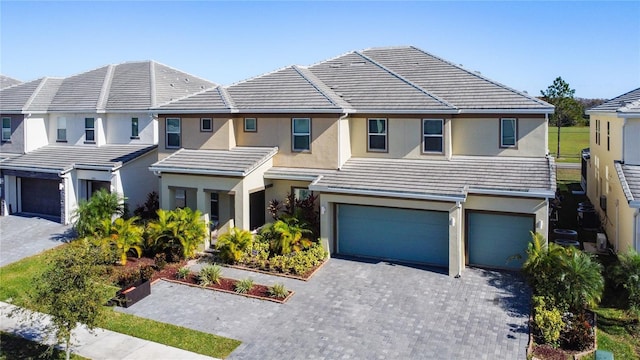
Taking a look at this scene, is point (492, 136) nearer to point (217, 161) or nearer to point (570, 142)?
point (217, 161)

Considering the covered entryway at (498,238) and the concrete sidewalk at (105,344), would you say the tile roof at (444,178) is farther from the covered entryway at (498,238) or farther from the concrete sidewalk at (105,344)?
the concrete sidewalk at (105,344)

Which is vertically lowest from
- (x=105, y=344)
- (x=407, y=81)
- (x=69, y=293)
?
(x=105, y=344)

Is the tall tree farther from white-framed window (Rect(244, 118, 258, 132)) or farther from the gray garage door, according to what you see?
the gray garage door

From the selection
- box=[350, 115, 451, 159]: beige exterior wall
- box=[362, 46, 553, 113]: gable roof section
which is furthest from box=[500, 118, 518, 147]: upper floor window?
box=[350, 115, 451, 159]: beige exterior wall

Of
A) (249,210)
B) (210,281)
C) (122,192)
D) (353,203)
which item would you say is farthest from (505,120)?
(122,192)

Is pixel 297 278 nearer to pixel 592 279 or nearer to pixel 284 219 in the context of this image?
pixel 284 219

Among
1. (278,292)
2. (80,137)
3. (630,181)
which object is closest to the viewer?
(278,292)

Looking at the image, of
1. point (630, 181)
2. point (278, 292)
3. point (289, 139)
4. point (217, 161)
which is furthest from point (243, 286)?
point (630, 181)
